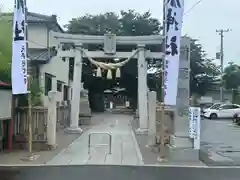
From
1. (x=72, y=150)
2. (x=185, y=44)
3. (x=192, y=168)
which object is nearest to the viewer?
(x=192, y=168)

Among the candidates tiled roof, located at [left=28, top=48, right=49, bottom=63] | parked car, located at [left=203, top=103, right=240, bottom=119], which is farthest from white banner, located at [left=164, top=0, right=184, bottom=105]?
parked car, located at [left=203, top=103, right=240, bottom=119]

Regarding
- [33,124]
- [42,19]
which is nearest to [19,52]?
[33,124]

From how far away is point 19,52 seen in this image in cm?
1295

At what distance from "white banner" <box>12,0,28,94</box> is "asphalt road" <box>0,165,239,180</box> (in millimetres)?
2804

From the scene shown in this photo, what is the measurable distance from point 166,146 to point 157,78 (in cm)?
3732

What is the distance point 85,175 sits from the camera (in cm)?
1022

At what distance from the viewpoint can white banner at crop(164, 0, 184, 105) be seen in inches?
494

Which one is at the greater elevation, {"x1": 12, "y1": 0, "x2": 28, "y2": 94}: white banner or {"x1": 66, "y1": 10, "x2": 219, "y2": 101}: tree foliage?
{"x1": 66, "y1": 10, "x2": 219, "y2": 101}: tree foliage

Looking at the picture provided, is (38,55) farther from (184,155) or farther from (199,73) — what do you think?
(199,73)

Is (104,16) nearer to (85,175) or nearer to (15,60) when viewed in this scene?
(15,60)

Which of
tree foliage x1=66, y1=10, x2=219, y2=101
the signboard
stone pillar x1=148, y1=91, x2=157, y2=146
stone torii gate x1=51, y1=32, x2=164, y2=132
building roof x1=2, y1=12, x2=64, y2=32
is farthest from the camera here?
tree foliage x1=66, y1=10, x2=219, y2=101

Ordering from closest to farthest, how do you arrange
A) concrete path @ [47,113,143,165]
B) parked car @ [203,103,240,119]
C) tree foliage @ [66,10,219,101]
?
1. concrete path @ [47,113,143,165]
2. parked car @ [203,103,240,119]
3. tree foliage @ [66,10,219,101]

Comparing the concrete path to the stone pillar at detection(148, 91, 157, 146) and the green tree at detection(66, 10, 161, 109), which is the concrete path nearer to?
the stone pillar at detection(148, 91, 157, 146)

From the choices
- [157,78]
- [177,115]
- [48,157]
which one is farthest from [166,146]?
[157,78]
